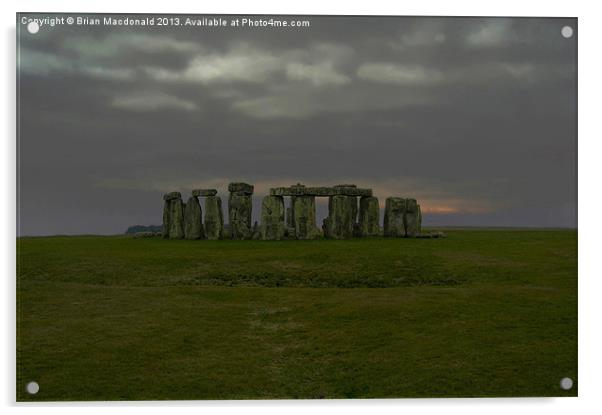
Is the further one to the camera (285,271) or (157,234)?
(157,234)

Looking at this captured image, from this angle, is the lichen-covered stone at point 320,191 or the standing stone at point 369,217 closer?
the lichen-covered stone at point 320,191

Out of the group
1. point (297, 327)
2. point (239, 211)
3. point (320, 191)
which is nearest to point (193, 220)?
point (239, 211)

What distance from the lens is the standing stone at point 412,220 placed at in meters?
18.1

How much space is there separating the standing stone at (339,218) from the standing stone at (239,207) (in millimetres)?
2556

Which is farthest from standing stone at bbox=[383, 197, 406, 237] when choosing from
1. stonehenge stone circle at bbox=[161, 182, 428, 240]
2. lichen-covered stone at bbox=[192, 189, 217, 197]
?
lichen-covered stone at bbox=[192, 189, 217, 197]

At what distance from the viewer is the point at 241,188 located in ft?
60.4

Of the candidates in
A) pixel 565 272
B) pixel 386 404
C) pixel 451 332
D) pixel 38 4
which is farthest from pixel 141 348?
pixel 565 272

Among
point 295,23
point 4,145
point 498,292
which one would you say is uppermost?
point 295,23

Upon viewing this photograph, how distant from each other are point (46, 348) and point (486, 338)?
21.4ft

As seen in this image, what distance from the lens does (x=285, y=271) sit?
11.7 meters

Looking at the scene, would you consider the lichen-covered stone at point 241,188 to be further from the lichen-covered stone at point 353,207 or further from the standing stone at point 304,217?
the lichen-covered stone at point 353,207

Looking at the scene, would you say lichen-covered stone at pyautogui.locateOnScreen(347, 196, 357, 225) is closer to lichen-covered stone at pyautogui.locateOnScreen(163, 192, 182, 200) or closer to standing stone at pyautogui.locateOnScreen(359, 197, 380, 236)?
standing stone at pyautogui.locateOnScreen(359, 197, 380, 236)

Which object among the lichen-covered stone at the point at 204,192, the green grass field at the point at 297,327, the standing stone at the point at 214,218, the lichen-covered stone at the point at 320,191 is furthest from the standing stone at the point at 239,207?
the green grass field at the point at 297,327

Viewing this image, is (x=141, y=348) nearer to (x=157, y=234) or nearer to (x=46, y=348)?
(x=46, y=348)
